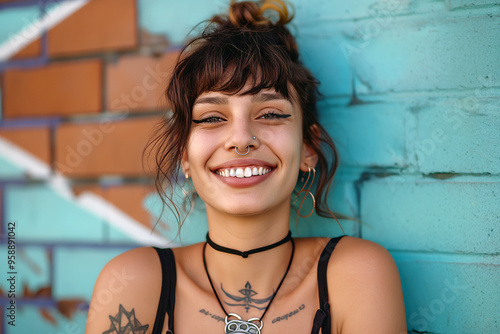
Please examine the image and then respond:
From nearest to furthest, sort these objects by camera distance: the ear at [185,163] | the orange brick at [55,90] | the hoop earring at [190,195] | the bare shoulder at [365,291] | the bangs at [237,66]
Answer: the bare shoulder at [365,291] < the bangs at [237,66] < the ear at [185,163] < the hoop earring at [190,195] < the orange brick at [55,90]

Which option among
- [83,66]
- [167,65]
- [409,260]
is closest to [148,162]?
[167,65]

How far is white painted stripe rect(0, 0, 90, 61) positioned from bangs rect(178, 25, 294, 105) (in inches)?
29.4

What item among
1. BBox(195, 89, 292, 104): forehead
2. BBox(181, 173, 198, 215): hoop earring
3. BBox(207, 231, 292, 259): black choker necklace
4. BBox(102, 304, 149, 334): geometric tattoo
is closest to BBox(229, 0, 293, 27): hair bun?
BBox(195, 89, 292, 104): forehead

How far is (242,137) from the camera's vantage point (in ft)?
3.86

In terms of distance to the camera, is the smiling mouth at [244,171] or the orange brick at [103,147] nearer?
the smiling mouth at [244,171]

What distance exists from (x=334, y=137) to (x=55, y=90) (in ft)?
3.82

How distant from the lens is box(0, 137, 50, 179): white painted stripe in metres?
1.73

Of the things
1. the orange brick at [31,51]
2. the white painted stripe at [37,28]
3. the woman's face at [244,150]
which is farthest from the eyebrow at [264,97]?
the orange brick at [31,51]

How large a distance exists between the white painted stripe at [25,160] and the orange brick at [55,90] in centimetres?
14

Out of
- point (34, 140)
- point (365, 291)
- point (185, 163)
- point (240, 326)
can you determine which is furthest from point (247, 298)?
point (34, 140)

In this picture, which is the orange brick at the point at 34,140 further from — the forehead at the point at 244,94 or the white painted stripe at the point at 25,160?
the forehead at the point at 244,94

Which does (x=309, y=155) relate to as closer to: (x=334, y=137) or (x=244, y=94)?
(x=334, y=137)

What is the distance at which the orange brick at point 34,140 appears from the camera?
1726 millimetres

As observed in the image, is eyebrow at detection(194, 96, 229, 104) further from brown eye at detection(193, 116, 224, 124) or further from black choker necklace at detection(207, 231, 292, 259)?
black choker necklace at detection(207, 231, 292, 259)
